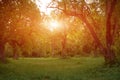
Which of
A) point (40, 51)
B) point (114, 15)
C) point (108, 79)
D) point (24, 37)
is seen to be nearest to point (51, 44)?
point (40, 51)

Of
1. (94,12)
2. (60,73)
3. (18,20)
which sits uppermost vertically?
(94,12)

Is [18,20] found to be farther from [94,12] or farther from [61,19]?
[94,12]

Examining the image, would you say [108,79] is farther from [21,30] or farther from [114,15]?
[21,30]

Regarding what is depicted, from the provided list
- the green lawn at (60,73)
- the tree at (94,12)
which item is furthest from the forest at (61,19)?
the green lawn at (60,73)

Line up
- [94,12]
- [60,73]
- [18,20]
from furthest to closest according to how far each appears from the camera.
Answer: [94,12], [18,20], [60,73]

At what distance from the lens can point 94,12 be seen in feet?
125

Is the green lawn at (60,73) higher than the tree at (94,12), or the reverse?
the tree at (94,12)

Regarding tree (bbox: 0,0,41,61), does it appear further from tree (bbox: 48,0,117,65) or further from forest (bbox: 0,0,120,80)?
tree (bbox: 48,0,117,65)

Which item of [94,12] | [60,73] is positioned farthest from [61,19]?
[60,73]

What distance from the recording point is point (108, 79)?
64.0 feet

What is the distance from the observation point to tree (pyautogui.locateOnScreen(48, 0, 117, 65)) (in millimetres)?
32219

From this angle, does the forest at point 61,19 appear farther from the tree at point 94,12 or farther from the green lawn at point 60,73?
the green lawn at point 60,73

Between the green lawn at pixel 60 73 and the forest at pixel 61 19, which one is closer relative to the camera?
the green lawn at pixel 60 73

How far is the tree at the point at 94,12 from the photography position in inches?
1268
